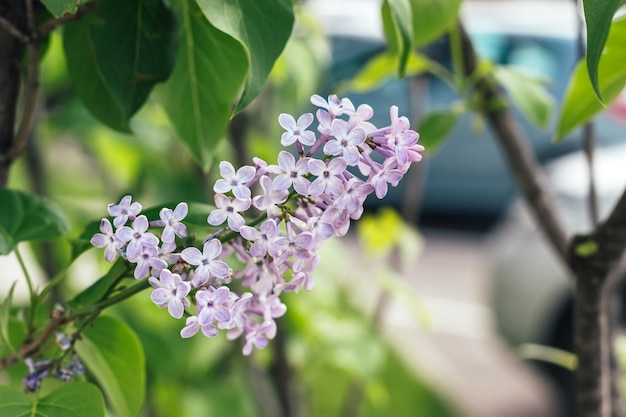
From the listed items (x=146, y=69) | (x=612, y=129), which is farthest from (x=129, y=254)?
(x=612, y=129)

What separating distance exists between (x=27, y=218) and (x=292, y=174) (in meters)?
0.32

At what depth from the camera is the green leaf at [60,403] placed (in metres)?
0.68

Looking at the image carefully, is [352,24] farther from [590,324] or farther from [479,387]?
[590,324]

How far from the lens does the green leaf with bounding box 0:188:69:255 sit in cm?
82

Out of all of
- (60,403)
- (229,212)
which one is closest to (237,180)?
(229,212)

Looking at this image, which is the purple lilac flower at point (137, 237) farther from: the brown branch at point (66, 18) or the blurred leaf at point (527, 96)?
the blurred leaf at point (527, 96)

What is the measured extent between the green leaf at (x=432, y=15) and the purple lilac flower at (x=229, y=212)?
0.41 m

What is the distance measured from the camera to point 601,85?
2.63 feet

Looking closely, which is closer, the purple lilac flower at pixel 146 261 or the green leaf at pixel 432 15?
the purple lilac flower at pixel 146 261

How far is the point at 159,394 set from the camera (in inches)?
88.8

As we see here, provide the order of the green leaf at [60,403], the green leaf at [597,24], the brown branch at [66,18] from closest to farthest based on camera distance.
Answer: the green leaf at [597,24] < the green leaf at [60,403] < the brown branch at [66,18]

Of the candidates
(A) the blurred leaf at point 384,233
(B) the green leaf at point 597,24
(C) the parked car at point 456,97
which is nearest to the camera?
(B) the green leaf at point 597,24

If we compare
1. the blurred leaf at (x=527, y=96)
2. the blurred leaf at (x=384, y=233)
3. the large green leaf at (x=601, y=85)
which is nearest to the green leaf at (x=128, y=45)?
the large green leaf at (x=601, y=85)

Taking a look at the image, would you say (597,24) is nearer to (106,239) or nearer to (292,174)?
(292,174)
